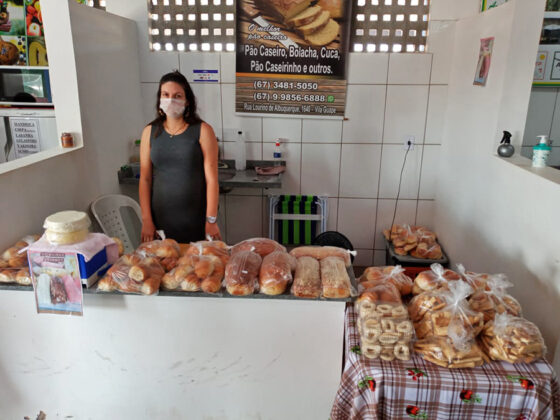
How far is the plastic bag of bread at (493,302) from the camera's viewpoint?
1.24 metres

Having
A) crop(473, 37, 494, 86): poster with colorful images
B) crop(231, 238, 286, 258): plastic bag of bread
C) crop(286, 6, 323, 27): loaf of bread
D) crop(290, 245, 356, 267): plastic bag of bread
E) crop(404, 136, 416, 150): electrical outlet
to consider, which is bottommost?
crop(290, 245, 356, 267): plastic bag of bread

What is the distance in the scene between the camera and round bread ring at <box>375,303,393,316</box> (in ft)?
3.91

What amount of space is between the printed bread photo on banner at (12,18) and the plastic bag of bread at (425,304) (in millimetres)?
3546

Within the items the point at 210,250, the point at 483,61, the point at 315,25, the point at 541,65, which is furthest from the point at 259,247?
the point at 541,65

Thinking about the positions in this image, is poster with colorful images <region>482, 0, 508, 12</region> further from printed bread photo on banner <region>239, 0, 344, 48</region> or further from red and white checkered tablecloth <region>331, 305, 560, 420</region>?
red and white checkered tablecloth <region>331, 305, 560, 420</region>

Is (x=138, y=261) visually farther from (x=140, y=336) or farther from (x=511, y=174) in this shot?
(x=511, y=174)

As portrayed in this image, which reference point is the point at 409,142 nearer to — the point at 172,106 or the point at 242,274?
the point at 172,106

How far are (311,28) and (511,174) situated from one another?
5.60ft

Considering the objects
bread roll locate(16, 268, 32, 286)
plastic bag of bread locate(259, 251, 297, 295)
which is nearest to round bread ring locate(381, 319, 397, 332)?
plastic bag of bread locate(259, 251, 297, 295)

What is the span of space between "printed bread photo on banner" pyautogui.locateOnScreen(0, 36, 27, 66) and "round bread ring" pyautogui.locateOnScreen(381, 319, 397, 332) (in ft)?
11.4

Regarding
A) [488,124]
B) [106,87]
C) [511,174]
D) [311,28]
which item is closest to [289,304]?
[511,174]

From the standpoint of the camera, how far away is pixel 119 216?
249 cm

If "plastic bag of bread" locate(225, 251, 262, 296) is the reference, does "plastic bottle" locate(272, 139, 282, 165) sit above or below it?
above

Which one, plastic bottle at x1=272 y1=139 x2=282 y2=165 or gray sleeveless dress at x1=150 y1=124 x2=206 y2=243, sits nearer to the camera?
gray sleeveless dress at x1=150 y1=124 x2=206 y2=243
